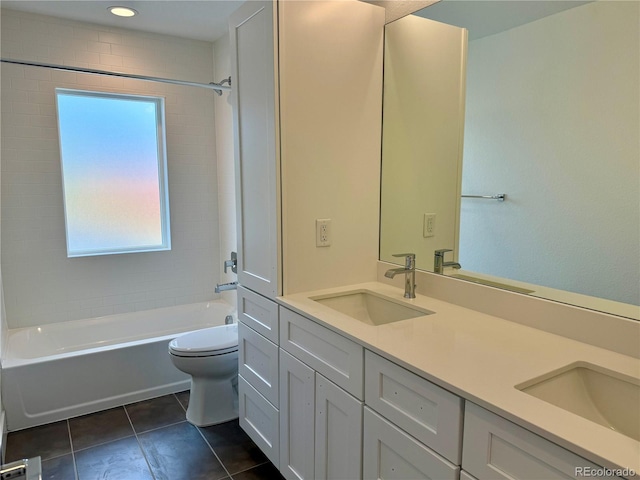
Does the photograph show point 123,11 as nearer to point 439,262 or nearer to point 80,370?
point 80,370

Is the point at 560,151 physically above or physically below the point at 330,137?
below

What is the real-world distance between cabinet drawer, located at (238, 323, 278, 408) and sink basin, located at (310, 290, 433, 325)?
1.07ft

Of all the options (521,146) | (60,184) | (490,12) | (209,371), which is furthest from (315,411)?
(60,184)

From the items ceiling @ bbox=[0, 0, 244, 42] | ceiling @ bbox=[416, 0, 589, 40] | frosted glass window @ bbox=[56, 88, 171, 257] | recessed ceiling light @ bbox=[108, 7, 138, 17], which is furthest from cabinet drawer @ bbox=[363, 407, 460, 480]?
recessed ceiling light @ bbox=[108, 7, 138, 17]

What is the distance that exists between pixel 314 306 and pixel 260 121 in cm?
85

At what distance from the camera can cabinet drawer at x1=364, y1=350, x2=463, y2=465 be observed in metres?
1.06

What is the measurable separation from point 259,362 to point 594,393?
1394 millimetres

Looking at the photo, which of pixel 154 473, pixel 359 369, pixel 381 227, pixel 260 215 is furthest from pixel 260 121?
pixel 154 473

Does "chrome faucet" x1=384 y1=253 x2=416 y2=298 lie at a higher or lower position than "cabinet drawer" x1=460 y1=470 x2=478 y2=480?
higher

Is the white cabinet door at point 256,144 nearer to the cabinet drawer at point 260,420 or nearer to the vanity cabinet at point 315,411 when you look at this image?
the vanity cabinet at point 315,411

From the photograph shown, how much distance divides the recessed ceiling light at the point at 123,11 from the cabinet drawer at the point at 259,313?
1967 millimetres

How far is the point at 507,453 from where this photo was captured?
3.08 feet

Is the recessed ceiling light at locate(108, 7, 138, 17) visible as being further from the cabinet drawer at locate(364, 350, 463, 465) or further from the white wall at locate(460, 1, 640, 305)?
the cabinet drawer at locate(364, 350, 463, 465)

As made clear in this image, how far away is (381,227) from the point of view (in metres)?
2.13
